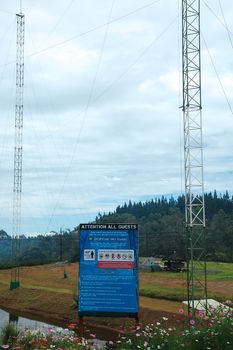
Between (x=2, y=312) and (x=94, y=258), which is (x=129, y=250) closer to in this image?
(x=94, y=258)

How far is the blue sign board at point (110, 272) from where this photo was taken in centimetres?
1495

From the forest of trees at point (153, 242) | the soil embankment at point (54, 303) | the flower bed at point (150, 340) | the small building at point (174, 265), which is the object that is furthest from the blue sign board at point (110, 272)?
the small building at point (174, 265)

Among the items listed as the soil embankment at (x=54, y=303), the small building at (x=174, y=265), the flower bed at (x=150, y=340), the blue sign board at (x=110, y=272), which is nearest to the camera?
the flower bed at (x=150, y=340)

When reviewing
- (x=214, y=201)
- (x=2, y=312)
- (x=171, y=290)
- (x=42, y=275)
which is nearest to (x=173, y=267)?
(x=42, y=275)

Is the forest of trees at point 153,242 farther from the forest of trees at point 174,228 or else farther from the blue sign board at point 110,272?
the blue sign board at point 110,272

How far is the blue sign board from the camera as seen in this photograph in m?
14.9

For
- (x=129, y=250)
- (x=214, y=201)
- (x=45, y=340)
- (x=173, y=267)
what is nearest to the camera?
(x=45, y=340)

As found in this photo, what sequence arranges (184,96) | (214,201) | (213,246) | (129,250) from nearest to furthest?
(129,250)
(184,96)
(213,246)
(214,201)

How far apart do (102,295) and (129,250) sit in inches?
58.5

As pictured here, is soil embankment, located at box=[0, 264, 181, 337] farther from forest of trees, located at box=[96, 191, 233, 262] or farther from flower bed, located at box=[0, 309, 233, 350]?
flower bed, located at box=[0, 309, 233, 350]

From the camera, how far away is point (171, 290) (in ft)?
93.4

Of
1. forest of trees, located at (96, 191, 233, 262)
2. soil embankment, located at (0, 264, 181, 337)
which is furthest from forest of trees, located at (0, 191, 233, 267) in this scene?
soil embankment, located at (0, 264, 181, 337)

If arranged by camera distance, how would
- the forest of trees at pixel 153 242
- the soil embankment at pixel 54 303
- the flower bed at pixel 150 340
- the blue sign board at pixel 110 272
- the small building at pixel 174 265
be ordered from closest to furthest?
the flower bed at pixel 150 340 < the blue sign board at pixel 110 272 < the soil embankment at pixel 54 303 < the small building at pixel 174 265 < the forest of trees at pixel 153 242

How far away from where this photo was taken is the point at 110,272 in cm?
1502
